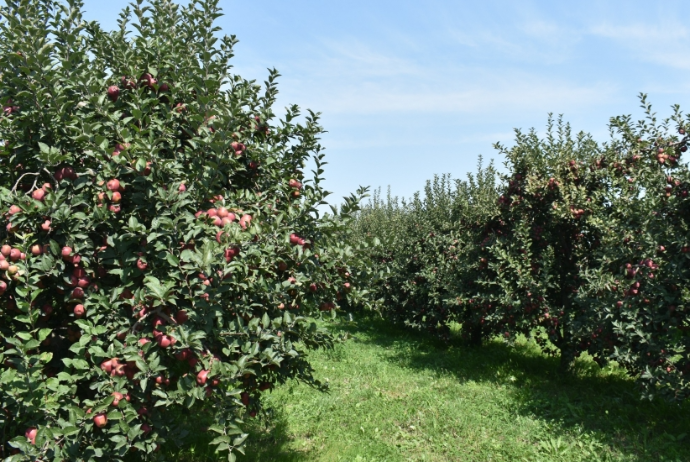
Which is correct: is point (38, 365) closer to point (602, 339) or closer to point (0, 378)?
point (0, 378)

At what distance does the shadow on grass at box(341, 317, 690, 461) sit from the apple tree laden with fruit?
3.74 m

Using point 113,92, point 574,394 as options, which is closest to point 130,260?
point 113,92

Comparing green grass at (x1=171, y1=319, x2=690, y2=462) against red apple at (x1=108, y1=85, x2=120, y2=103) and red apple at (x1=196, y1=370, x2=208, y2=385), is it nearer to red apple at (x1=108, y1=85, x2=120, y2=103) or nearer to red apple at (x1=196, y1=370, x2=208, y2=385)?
red apple at (x1=196, y1=370, x2=208, y2=385)

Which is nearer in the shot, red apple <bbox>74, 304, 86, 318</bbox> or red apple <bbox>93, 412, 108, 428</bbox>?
red apple <bbox>93, 412, 108, 428</bbox>

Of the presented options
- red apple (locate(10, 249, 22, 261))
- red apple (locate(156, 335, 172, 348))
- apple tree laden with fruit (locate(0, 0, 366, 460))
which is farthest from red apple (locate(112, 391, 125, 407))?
red apple (locate(10, 249, 22, 261))

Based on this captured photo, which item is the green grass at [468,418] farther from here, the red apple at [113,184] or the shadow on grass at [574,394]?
the red apple at [113,184]

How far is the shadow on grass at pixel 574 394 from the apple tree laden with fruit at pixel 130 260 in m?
3.74

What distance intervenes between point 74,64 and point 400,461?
4.56 m

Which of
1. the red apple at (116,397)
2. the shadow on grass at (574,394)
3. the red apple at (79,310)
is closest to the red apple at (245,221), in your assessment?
the red apple at (79,310)

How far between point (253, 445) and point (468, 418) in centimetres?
264

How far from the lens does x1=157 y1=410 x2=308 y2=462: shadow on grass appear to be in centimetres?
442

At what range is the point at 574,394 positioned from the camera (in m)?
6.23

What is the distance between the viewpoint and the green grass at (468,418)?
4773 millimetres

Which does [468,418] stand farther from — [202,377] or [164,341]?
[164,341]
